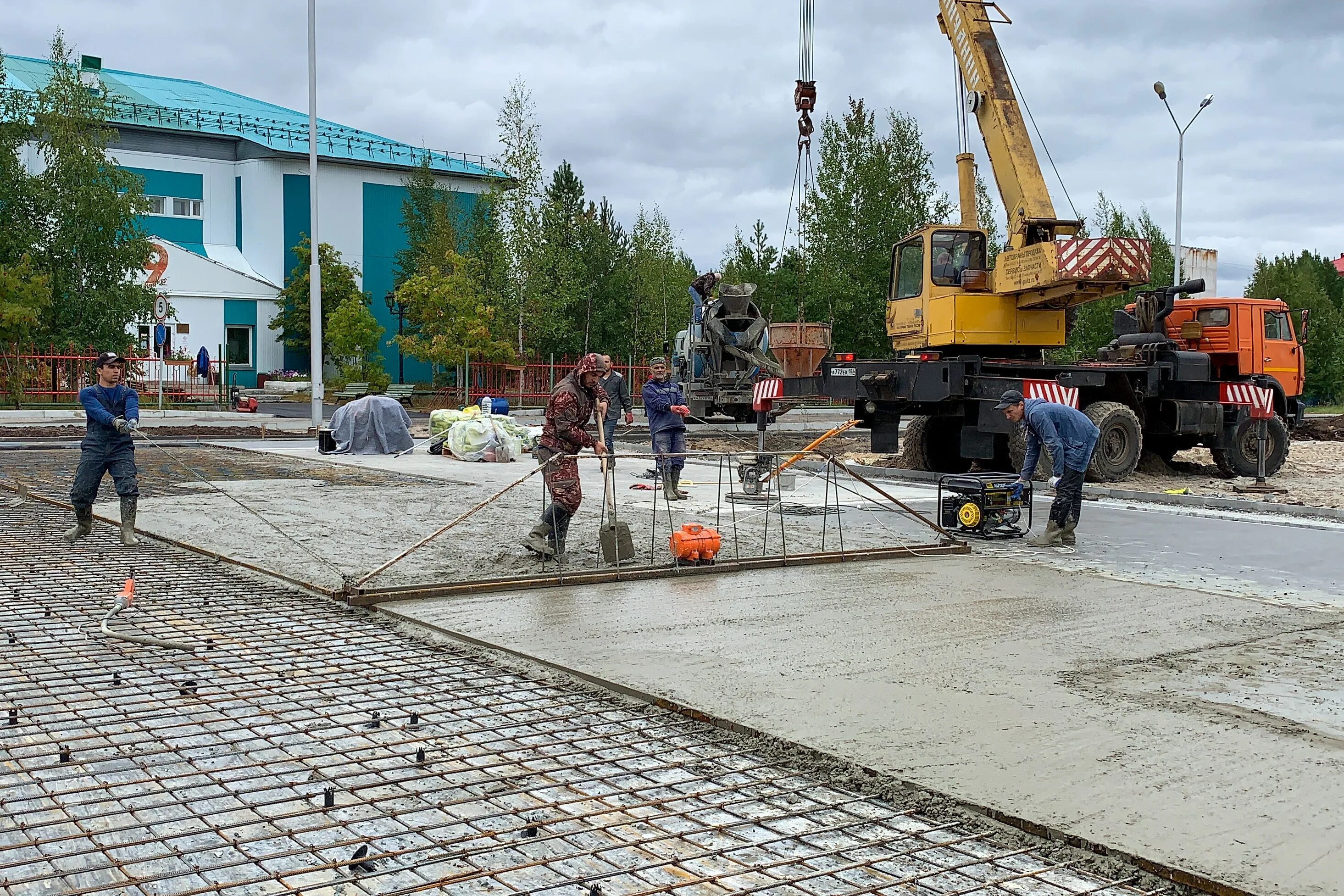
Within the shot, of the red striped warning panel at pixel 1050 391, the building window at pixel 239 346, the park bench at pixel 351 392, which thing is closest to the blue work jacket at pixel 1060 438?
the red striped warning panel at pixel 1050 391

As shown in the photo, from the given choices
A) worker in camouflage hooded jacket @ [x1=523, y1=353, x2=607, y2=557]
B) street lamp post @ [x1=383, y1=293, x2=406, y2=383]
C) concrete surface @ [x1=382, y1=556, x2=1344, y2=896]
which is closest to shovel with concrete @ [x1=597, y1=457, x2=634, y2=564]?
worker in camouflage hooded jacket @ [x1=523, y1=353, x2=607, y2=557]

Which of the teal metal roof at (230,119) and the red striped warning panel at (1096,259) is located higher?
the teal metal roof at (230,119)

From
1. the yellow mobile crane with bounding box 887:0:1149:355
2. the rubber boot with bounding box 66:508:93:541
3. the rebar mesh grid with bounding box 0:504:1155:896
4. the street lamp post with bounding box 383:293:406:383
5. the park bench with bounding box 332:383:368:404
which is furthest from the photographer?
the street lamp post with bounding box 383:293:406:383

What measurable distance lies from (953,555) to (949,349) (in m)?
7.22

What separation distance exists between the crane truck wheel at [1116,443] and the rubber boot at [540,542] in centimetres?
962

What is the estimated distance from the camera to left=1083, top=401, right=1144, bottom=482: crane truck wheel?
53.7ft

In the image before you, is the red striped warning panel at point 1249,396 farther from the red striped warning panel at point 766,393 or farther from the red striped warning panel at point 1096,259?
the red striped warning panel at point 766,393

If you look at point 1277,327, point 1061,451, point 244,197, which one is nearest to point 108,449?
point 1061,451

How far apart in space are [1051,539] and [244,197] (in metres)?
46.1

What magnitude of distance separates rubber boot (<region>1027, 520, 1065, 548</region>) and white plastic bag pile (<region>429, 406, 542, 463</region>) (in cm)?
1060

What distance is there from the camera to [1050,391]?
647 inches

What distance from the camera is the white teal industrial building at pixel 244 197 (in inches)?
1820

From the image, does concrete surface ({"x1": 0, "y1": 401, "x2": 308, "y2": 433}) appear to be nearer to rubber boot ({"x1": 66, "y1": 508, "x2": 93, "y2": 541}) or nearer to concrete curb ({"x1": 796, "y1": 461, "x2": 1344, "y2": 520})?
rubber boot ({"x1": 66, "y1": 508, "x2": 93, "y2": 541})

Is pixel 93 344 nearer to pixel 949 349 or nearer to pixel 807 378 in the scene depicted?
pixel 807 378
